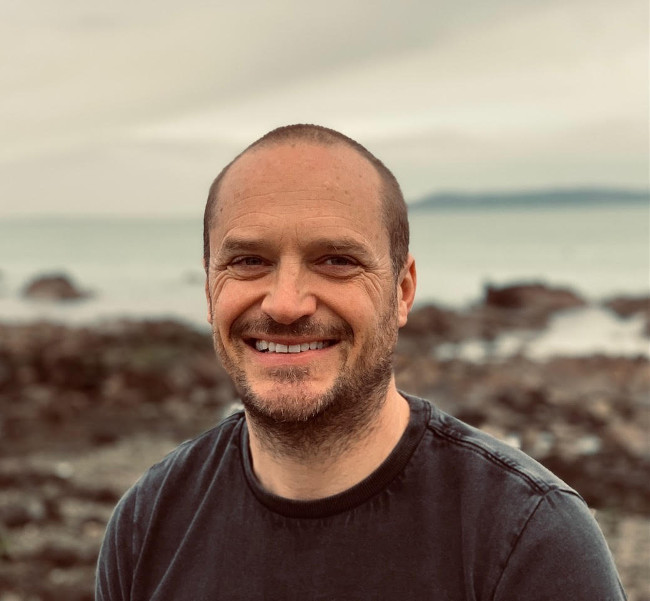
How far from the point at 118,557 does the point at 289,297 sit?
1.35m

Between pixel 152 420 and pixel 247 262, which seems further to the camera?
pixel 152 420

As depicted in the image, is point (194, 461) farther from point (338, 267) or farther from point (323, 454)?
point (338, 267)

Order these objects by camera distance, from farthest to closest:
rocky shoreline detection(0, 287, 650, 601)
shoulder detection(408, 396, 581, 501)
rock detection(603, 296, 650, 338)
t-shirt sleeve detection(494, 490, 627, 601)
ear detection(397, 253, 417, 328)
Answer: rock detection(603, 296, 650, 338), rocky shoreline detection(0, 287, 650, 601), ear detection(397, 253, 417, 328), shoulder detection(408, 396, 581, 501), t-shirt sleeve detection(494, 490, 627, 601)

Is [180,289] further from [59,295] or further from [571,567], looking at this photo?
[571,567]

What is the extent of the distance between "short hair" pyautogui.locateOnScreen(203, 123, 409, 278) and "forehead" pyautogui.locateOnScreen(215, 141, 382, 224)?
0.10 ft

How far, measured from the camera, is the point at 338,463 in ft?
10.6

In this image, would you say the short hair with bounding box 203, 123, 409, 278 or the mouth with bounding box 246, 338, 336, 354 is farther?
the short hair with bounding box 203, 123, 409, 278

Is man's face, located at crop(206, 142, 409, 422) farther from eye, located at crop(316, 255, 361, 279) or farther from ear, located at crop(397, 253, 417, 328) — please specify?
ear, located at crop(397, 253, 417, 328)

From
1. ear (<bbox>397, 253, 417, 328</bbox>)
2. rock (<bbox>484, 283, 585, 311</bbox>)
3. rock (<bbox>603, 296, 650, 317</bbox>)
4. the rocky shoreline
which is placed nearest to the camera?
ear (<bbox>397, 253, 417, 328</bbox>)

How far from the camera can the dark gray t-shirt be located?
9.20 feet

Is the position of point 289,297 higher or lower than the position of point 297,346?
higher

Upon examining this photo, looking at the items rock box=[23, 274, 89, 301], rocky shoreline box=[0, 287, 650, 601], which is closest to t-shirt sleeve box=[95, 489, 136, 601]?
rocky shoreline box=[0, 287, 650, 601]

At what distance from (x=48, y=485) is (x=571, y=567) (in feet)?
42.3

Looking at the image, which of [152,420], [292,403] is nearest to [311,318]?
[292,403]
